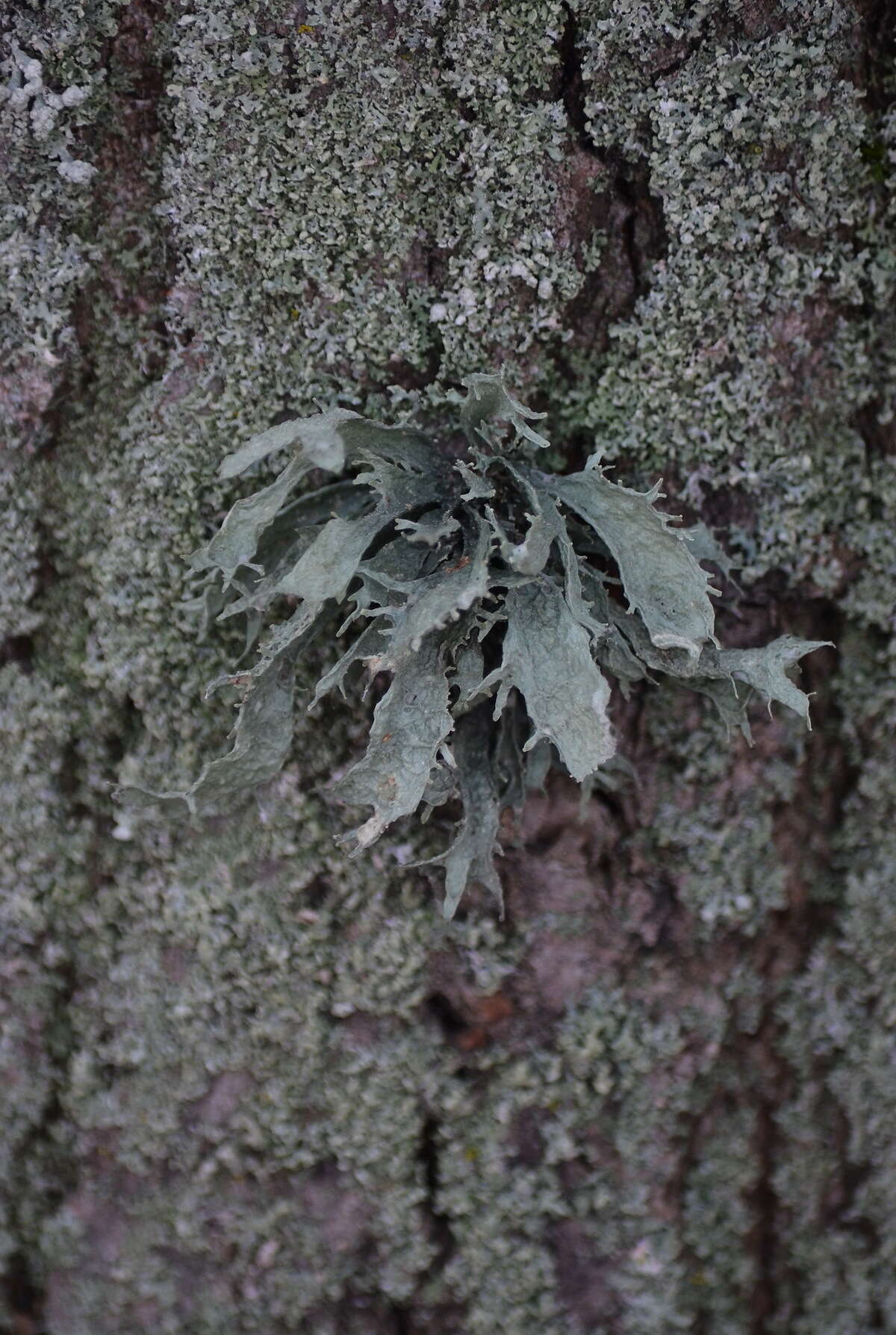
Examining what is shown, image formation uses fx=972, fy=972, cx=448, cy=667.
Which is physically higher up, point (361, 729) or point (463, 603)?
point (463, 603)

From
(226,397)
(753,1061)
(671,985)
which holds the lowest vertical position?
(753,1061)

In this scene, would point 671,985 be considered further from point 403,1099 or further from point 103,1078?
point 103,1078

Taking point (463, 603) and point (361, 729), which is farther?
point (361, 729)

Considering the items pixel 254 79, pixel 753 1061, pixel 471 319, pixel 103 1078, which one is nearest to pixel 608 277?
pixel 471 319

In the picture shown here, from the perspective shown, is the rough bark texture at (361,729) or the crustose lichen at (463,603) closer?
the crustose lichen at (463,603)
